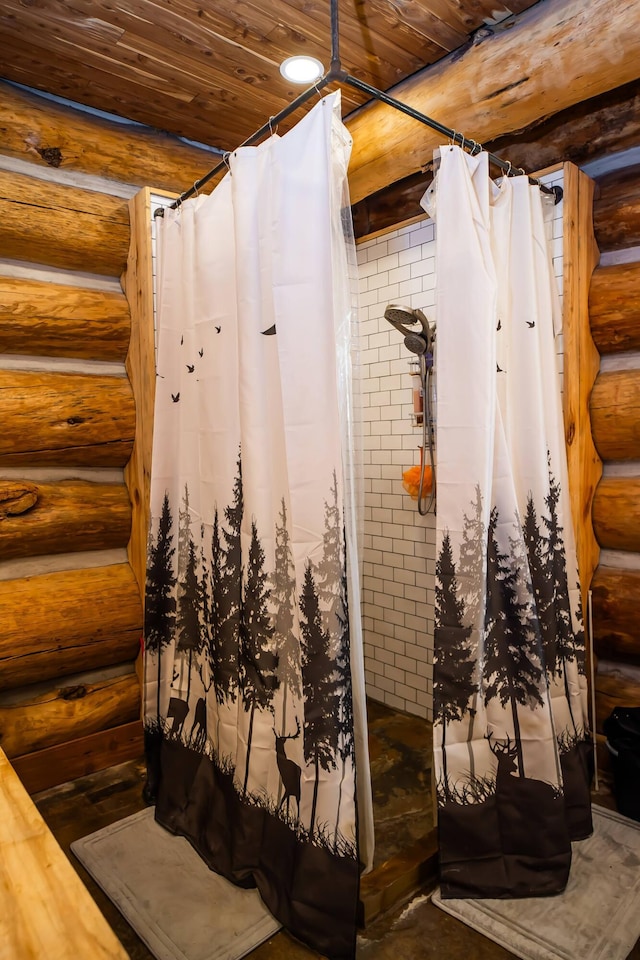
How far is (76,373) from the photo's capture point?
2561 mm

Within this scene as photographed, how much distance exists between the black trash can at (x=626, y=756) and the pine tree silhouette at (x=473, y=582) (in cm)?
66

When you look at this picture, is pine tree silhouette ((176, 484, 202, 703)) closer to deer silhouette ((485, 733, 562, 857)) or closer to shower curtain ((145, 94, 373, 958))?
shower curtain ((145, 94, 373, 958))

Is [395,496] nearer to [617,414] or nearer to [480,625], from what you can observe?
[617,414]

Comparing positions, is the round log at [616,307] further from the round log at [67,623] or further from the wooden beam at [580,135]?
the round log at [67,623]

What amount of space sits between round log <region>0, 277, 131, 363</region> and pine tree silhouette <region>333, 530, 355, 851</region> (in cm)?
158

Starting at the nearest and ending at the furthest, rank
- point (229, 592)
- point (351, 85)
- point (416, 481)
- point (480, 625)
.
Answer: point (351, 85)
point (480, 625)
point (229, 592)
point (416, 481)

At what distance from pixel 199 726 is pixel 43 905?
1227 millimetres

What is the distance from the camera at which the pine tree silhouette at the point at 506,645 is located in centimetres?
188

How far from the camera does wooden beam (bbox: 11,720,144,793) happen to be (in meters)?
2.40

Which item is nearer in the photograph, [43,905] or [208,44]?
[43,905]

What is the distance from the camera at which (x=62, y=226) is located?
246cm

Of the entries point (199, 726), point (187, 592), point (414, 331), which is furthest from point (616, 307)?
point (199, 726)

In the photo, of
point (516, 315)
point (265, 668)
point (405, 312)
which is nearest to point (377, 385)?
point (405, 312)

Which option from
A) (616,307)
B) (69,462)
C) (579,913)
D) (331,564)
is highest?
(616,307)
